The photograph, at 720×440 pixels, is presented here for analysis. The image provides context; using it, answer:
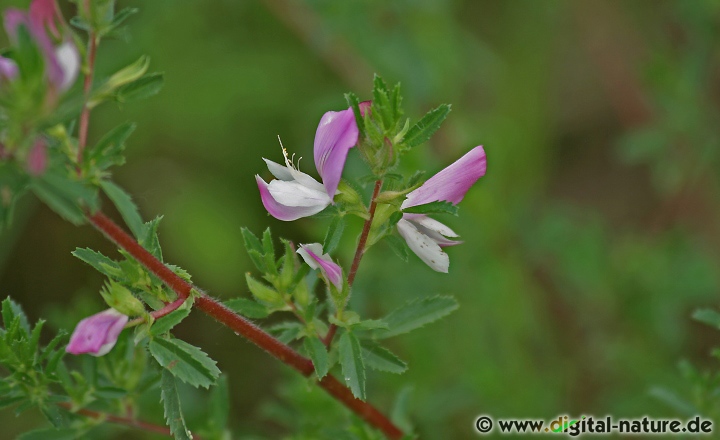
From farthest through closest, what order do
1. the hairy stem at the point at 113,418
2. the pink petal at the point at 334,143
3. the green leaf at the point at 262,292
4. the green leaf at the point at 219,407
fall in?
the green leaf at the point at 219,407 → the hairy stem at the point at 113,418 → the green leaf at the point at 262,292 → the pink petal at the point at 334,143

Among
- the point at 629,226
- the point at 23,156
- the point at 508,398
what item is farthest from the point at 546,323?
the point at 23,156

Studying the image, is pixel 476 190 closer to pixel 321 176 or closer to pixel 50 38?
pixel 321 176

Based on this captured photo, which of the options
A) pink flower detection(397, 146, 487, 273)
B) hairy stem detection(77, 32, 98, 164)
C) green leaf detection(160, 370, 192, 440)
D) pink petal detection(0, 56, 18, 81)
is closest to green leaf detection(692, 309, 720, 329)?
pink flower detection(397, 146, 487, 273)

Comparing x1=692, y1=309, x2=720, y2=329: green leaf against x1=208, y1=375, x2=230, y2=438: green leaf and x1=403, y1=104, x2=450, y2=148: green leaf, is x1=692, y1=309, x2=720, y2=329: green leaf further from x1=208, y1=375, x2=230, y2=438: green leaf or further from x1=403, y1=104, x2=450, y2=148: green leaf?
x1=208, y1=375, x2=230, y2=438: green leaf

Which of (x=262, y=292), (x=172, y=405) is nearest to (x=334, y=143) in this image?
(x=262, y=292)

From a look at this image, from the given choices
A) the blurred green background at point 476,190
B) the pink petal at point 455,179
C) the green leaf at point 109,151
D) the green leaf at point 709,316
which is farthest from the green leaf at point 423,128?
the blurred green background at point 476,190

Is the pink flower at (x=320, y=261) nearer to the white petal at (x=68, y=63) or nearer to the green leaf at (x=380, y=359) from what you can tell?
the green leaf at (x=380, y=359)
